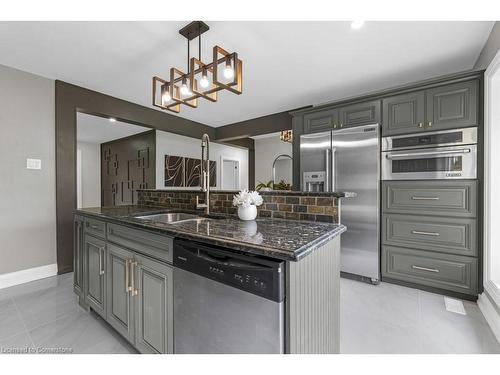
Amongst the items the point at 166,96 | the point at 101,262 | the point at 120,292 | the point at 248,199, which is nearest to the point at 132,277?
the point at 120,292

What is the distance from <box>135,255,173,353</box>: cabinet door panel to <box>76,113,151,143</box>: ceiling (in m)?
4.00

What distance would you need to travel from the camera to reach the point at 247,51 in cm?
228

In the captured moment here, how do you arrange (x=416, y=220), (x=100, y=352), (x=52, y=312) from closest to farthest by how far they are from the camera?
(x=100, y=352) → (x=52, y=312) → (x=416, y=220)

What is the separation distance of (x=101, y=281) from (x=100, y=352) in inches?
17.8

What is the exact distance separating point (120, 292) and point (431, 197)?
2.92 m

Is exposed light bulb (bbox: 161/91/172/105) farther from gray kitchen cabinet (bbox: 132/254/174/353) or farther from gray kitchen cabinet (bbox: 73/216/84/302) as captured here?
gray kitchen cabinet (bbox: 132/254/174/353)

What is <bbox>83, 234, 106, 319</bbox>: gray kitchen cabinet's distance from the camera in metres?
1.69

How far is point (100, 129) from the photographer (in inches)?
203

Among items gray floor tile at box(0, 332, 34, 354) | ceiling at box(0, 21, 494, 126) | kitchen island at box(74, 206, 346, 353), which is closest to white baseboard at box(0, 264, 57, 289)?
gray floor tile at box(0, 332, 34, 354)

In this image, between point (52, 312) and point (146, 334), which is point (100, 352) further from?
point (52, 312)

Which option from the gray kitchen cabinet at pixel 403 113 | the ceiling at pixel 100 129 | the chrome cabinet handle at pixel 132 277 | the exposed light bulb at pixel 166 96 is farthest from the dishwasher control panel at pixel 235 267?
the ceiling at pixel 100 129
